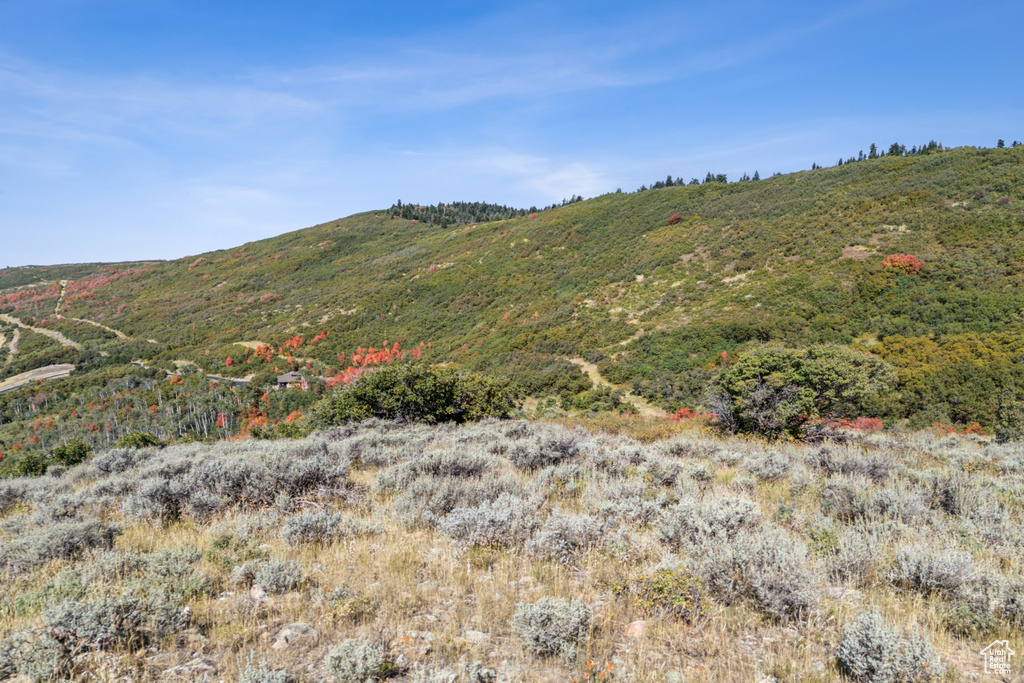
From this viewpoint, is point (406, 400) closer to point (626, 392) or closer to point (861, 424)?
point (626, 392)

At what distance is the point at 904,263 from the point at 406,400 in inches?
1286

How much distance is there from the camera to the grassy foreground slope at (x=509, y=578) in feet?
9.07

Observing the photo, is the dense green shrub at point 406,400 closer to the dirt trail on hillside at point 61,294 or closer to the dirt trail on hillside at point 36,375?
the dirt trail on hillside at point 36,375

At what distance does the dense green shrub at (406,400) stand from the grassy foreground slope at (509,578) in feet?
22.2

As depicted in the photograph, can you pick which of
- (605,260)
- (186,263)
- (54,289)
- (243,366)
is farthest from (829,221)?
(54,289)

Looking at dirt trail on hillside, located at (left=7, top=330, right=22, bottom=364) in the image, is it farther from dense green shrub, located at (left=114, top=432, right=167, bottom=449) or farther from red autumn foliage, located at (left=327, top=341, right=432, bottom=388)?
dense green shrub, located at (left=114, top=432, right=167, bottom=449)

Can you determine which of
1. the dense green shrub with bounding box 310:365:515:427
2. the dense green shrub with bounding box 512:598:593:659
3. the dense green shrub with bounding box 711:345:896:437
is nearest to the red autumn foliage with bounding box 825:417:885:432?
the dense green shrub with bounding box 711:345:896:437

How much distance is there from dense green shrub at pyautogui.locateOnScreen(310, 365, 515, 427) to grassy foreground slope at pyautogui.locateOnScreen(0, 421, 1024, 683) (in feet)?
22.2

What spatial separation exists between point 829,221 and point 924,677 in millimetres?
45521

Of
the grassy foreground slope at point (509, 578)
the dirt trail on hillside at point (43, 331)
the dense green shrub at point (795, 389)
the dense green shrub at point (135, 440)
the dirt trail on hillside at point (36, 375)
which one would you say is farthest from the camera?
the dirt trail on hillside at point (43, 331)

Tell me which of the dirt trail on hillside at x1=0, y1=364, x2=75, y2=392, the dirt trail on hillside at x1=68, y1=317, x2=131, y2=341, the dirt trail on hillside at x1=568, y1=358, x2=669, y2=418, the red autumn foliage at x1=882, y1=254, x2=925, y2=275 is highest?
the red autumn foliage at x1=882, y1=254, x2=925, y2=275

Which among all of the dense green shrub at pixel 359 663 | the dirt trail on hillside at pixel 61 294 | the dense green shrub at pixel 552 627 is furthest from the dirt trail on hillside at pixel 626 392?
the dirt trail on hillside at pixel 61 294

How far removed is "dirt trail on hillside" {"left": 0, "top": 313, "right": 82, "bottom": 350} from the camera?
82.6 metres

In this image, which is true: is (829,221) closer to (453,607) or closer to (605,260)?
(605,260)
